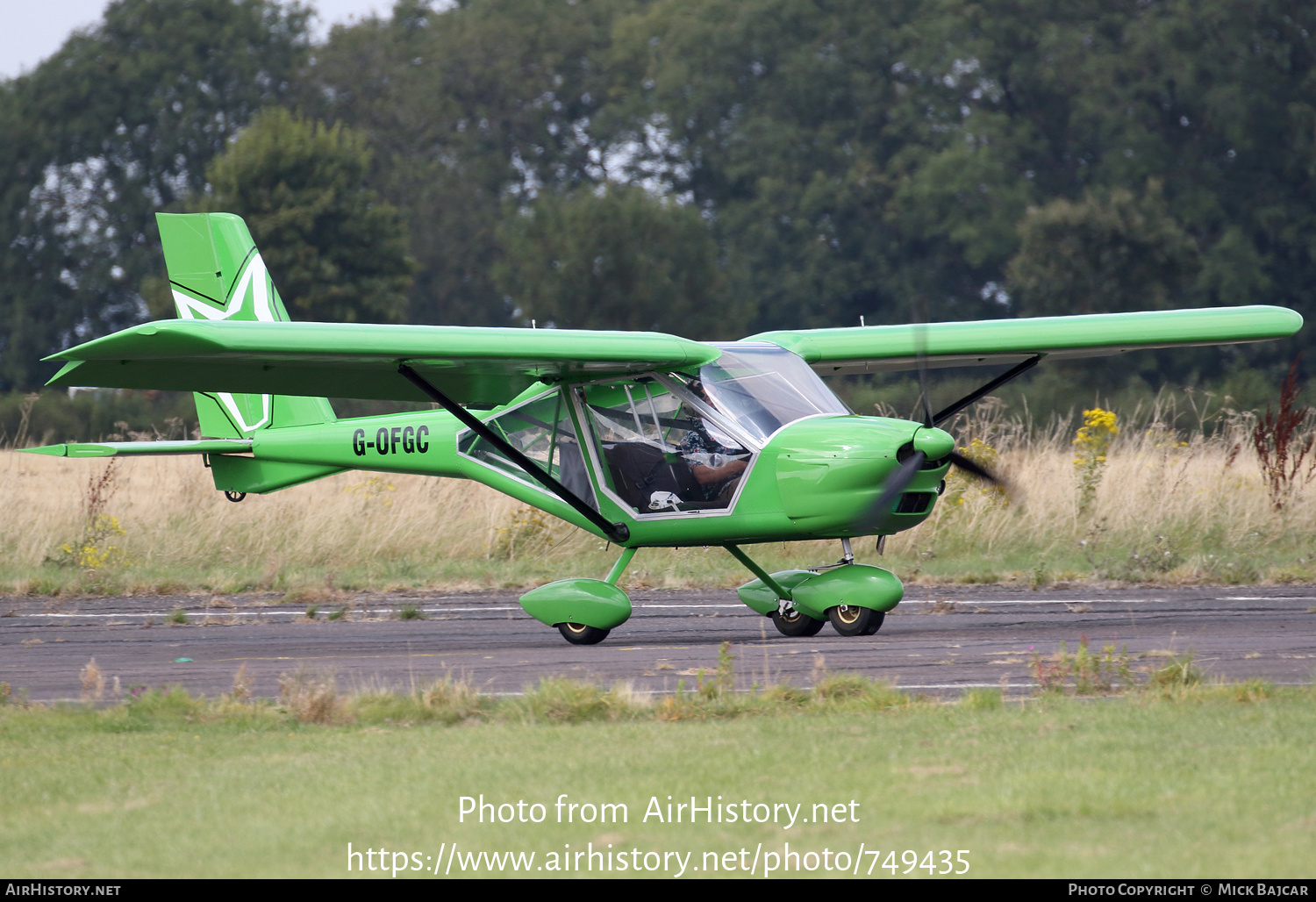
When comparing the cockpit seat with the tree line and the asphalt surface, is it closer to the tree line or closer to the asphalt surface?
the asphalt surface

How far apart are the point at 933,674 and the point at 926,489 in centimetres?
182

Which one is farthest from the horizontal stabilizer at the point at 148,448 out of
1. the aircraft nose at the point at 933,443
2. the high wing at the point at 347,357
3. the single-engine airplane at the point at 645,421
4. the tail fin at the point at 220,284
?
the aircraft nose at the point at 933,443

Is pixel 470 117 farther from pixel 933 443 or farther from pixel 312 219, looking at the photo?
pixel 933 443

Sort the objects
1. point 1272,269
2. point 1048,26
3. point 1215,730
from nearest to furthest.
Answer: point 1215,730 < point 1272,269 < point 1048,26

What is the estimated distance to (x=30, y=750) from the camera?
21.3 feet

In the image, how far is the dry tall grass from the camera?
15523mm

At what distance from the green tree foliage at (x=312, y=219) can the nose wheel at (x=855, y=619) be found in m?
35.4

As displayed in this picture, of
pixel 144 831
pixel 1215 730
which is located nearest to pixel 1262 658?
pixel 1215 730

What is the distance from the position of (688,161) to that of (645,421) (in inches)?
1836

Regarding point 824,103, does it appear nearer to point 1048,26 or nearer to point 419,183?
point 1048,26

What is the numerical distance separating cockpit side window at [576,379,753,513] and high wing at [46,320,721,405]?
231 millimetres

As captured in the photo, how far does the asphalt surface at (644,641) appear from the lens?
8719 millimetres

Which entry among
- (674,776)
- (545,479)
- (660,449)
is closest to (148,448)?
(545,479)

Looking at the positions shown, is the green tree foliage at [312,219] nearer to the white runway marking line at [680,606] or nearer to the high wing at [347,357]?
the white runway marking line at [680,606]
